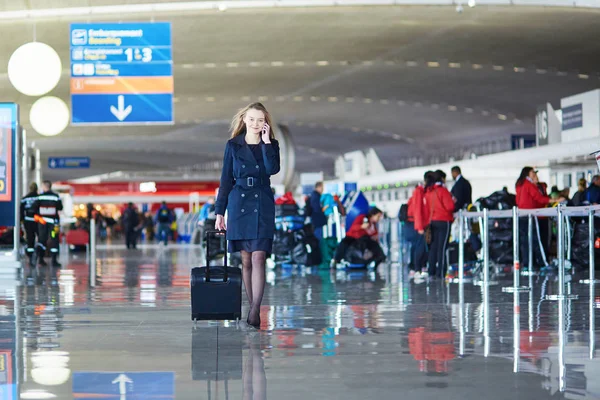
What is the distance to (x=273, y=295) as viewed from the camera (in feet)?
36.0

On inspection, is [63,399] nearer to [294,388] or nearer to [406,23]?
[294,388]

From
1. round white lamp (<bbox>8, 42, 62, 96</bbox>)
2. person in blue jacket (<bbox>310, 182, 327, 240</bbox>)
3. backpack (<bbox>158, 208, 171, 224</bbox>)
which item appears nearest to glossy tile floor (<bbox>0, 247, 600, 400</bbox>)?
round white lamp (<bbox>8, 42, 62, 96</bbox>)

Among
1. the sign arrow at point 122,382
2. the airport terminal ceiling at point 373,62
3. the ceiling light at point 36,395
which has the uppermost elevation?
the airport terminal ceiling at point 373,62

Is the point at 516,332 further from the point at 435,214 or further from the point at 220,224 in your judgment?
the point at 435,214

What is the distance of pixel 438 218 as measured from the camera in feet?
46.1

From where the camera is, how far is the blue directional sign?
59.7 ft

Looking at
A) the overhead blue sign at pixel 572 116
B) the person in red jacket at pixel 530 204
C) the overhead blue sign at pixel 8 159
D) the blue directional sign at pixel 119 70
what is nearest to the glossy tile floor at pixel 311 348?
the person in red jacket at pixel 530 204

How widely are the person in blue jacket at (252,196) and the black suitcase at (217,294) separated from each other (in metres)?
0.13

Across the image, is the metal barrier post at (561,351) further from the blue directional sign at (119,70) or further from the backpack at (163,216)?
the backpack at (163,216)

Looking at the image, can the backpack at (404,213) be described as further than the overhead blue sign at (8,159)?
Yes

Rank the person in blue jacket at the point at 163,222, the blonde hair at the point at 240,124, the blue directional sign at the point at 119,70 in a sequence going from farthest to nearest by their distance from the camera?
the person in blue jacket at the point at 163,222 → the blue directional sign at the point at 119,70 → the blonde hair at the point at 240,124

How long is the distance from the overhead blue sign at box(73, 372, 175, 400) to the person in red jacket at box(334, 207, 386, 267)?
11.8 m

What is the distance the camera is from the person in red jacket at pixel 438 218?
13.9 metres

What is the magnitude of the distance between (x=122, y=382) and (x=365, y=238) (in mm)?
12365
